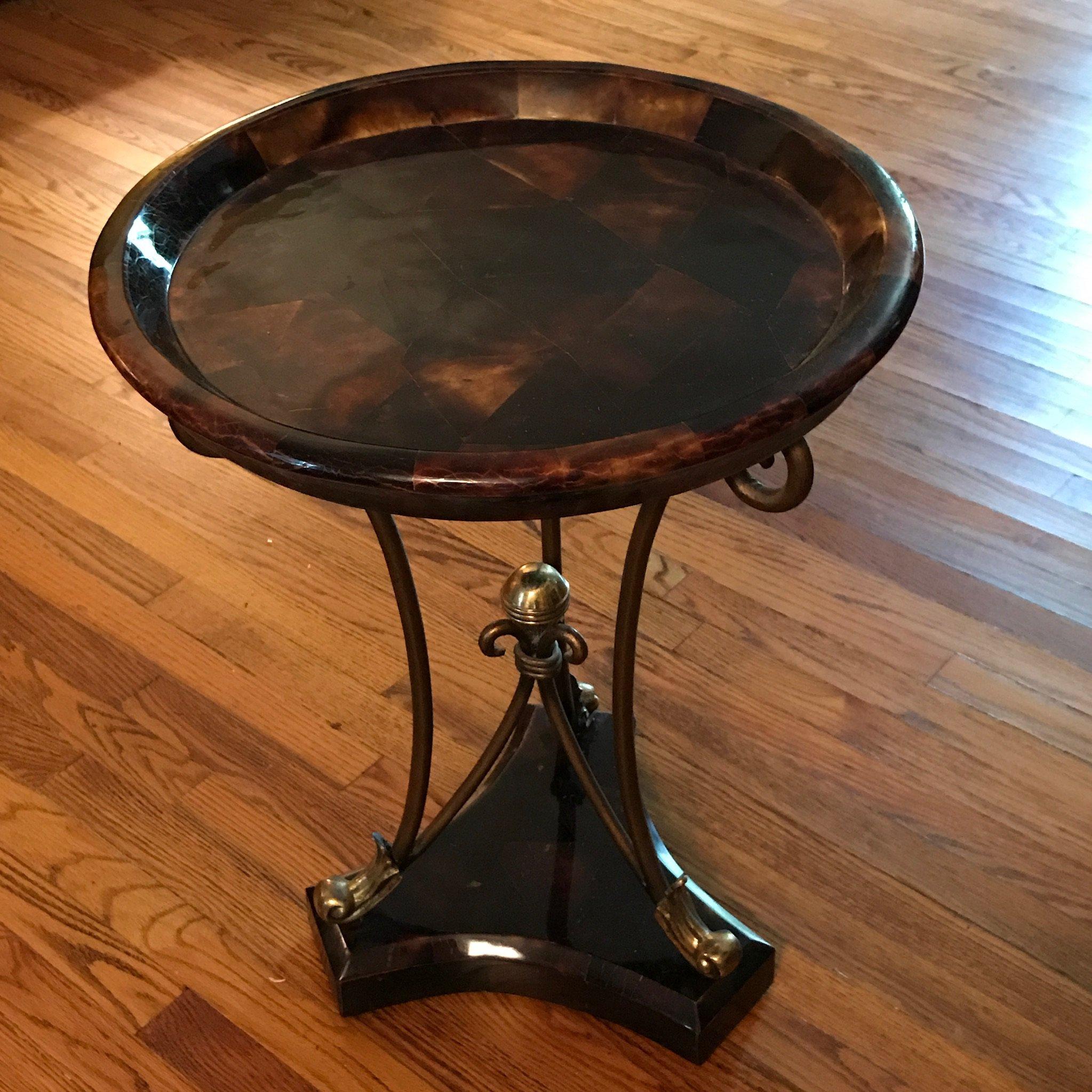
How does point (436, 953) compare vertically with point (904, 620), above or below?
below

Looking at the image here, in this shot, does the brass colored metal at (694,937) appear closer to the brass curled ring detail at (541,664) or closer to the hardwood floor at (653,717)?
the hardwood floor at (653,717)

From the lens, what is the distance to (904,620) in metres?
1.52

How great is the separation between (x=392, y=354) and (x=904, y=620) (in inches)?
33.9

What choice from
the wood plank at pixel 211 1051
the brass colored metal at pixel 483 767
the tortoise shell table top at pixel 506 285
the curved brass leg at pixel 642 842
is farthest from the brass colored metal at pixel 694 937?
the tortoise shell table top at pixel 506 285

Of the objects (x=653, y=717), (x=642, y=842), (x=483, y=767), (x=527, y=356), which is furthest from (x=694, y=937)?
(x=527, y=356)

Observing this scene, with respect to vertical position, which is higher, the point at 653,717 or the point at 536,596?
the point at 536,596

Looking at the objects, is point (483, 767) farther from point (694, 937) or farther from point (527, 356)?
point (527, 356)

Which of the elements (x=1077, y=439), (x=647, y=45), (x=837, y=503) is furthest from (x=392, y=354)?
(x=647, y=45)

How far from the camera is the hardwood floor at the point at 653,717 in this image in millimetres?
1154

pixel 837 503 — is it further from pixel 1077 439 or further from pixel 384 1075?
pixel 384 1075

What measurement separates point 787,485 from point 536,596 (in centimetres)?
23

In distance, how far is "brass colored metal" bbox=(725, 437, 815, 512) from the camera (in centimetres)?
87

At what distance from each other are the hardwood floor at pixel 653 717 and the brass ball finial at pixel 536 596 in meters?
0.37

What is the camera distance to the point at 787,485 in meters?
0.90
